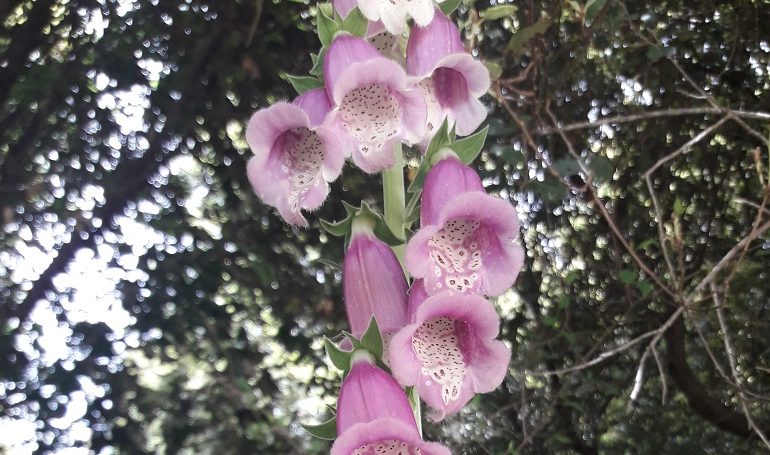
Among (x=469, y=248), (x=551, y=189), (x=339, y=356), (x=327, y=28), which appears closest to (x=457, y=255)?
(x=469, y=248)

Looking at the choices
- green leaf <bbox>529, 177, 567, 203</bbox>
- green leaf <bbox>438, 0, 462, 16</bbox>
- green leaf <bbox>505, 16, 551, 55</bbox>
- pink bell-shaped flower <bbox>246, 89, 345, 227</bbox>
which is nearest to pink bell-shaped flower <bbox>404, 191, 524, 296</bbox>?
pink bell-shaped flower <bbox>246, 89, 345, 227</bbox>

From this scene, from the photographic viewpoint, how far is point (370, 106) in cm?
59

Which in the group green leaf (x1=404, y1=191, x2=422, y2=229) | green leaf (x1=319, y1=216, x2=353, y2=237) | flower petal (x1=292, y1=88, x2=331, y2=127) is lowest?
green leaf (x1=319, y1=216, x2=353, y2=237)

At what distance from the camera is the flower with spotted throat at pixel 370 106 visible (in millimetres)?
571

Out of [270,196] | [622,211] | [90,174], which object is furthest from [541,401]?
[270,196]

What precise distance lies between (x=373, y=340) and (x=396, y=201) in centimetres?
13

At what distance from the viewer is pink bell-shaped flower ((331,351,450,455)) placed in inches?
19.1

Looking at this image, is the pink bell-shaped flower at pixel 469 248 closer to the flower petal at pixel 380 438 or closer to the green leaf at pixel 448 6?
the flower petal at pixel 380 438

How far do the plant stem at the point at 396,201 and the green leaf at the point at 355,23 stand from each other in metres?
0.10

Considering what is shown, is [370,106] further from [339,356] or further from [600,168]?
[600,168]

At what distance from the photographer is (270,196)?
62 cm

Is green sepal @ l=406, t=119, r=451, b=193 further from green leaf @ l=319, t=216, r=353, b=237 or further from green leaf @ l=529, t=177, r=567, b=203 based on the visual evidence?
green leaf @ l=529, t=177, r=567, b=203

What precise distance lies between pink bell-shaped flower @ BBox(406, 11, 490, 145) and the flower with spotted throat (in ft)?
0.11

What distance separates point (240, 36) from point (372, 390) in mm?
1696
